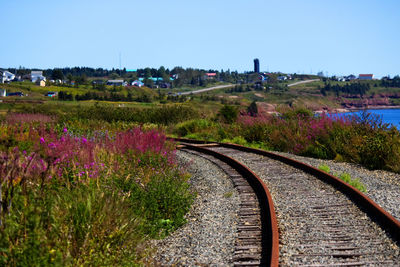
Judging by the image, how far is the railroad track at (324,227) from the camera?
539 centimetres

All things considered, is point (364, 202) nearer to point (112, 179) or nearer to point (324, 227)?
point (324, 227)

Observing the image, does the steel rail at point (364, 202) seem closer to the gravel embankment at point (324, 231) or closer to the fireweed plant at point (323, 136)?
the gravel embankment at point (324, 231)

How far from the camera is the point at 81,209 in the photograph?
5309 millimetres

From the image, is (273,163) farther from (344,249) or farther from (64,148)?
(344,249)

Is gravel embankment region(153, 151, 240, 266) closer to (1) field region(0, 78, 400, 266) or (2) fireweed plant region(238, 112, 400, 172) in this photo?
(1) field region(0, 78, 400, 266)

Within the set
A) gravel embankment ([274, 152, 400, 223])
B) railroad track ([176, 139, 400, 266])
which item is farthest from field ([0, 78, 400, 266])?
railroad track ([176, 139, 400, 266])

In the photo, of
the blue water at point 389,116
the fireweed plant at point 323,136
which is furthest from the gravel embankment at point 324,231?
the blue water at point 389,116

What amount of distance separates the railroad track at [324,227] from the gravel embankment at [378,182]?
18.4 inches

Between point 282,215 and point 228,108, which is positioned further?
point 228,108

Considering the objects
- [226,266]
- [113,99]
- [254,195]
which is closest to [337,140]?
[254,195]

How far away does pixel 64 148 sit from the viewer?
8938 mm

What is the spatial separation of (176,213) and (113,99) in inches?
3794

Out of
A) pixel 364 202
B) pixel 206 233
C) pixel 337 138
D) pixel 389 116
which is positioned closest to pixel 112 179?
pixel 206 233

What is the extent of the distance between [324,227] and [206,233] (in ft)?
5.94
